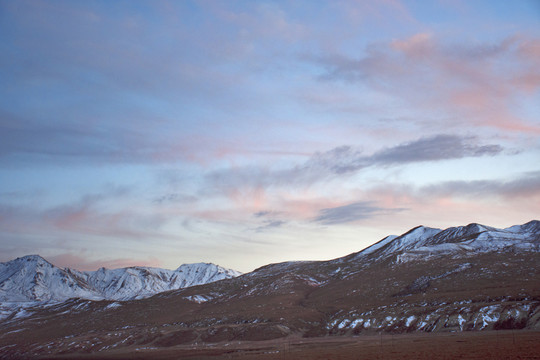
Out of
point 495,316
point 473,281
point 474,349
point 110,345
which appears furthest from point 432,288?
point 110,345

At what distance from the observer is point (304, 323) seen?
181 metres

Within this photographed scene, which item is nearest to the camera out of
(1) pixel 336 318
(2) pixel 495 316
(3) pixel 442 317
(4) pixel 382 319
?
(2) pixel 495 316

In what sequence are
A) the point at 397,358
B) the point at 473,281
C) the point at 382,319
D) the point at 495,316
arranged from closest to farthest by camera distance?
the point at 397,358, the point at 495,316, the point at 382,319, the point at 473,281

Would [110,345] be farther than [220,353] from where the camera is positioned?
Yes

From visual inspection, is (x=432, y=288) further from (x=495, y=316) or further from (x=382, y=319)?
(x=495, y=316)

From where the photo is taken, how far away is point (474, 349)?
82625 mm

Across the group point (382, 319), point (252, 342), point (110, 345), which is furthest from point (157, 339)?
point (382, 319)

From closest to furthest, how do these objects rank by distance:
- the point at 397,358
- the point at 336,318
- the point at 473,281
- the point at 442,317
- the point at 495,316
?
the point at 397,358 → the point at 495,316 → the point at 442,317 → the point at 336,318 → the point at 473,281

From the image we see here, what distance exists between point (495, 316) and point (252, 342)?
7758 cm

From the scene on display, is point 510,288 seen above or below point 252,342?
above

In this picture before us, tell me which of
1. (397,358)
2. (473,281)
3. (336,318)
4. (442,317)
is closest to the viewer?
(397,358)

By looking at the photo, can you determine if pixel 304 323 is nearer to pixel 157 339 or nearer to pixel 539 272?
pixel 157 339

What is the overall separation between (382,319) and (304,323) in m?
36.2

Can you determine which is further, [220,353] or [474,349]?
[220,353]
